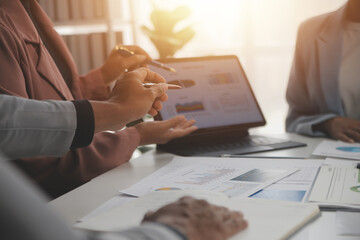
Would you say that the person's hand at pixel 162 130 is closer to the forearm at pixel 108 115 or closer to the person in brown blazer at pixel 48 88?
the person in brown blazer at pixel 48 88

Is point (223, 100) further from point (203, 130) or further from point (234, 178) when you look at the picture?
point (234, 178)

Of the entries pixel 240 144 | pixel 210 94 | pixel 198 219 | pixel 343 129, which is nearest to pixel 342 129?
pixel 343 129

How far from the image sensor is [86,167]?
39.3 inches

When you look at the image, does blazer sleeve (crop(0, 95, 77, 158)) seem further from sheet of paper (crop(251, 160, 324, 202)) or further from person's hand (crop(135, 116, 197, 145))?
person's hand (crop(135, 116, 197, 145))

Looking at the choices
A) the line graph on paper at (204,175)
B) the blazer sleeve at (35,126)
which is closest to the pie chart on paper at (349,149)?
the line graph on paper at (204,175)

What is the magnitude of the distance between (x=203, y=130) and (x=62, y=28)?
231 centimetres

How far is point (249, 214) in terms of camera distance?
1.96ft

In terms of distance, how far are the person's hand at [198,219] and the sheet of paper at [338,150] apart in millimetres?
624

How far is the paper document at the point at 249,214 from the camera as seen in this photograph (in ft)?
1.79

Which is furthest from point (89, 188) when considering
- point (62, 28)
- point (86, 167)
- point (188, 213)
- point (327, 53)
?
point (62, 28)

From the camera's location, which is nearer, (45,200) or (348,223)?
(45,200)

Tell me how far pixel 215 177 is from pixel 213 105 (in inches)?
21.0

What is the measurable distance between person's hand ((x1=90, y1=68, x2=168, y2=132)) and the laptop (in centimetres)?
43

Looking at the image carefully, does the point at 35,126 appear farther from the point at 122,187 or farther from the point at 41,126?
the point at 122,187
